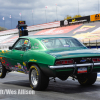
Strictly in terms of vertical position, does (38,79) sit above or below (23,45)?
below

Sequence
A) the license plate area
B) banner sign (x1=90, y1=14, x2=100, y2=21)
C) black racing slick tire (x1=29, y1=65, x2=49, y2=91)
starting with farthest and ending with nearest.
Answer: banner sign (x1=90, y1=14, x2=100, y2=21) < black racing slick tire (x1=29, y1=65, x2=49, y2=91) < the license plate area

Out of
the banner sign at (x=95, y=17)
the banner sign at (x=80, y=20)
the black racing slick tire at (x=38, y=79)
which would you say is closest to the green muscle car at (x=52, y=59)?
the black racing slick tire at (x=38, y=79)

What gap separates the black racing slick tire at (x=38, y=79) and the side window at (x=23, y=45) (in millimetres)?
836

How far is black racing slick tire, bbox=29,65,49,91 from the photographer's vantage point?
647 centimetres

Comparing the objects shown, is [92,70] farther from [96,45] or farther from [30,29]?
[30,29]

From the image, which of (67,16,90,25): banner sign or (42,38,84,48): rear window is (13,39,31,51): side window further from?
(67,16,90,25): banner sign

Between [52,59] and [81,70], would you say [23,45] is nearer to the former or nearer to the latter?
[52,59]

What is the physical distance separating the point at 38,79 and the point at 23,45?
159 cm

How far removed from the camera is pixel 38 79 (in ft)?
21.3

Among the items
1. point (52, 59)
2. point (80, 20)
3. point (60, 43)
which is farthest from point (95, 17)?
point (52, 59)

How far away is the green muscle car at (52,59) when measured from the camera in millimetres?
6121

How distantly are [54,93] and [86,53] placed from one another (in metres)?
1.35

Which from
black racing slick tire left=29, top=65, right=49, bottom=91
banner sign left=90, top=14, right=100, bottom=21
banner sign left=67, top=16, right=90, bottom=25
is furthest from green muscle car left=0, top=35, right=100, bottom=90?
banner sign left=67, top=16, right=90, bottom=25

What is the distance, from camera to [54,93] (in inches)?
249
